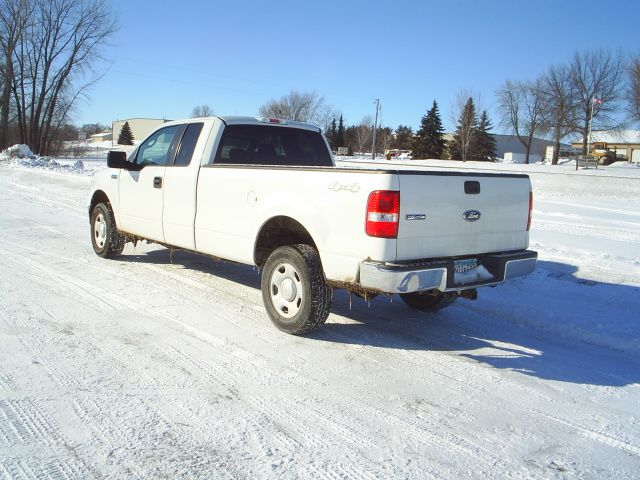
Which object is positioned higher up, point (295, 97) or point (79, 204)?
point (295, 97)

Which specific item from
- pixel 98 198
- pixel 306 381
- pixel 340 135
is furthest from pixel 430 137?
pixel 306 381

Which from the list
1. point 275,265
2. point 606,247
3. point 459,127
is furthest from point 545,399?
point 459,127

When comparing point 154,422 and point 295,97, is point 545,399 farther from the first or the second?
point 295,97

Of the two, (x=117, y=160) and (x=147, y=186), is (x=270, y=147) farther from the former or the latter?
(x=117, y=160)

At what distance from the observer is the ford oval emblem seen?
4.57 meters

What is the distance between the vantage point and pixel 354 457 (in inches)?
120

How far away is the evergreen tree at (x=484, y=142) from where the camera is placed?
62.7 metres

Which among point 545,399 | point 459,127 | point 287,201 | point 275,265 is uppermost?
point 459,127

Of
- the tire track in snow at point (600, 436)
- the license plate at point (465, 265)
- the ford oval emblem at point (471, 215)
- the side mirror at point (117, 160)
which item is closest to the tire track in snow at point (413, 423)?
the tire track in snow at point (600, 436)

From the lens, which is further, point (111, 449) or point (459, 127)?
point (459, 127)

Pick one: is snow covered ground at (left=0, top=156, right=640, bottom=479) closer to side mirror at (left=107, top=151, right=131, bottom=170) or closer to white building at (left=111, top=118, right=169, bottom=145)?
side mirror at (left=107, top=151, right=131, bottom=170)

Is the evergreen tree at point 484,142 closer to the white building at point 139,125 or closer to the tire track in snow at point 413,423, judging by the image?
the white building at point 139,125

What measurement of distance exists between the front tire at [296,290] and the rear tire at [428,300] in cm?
151

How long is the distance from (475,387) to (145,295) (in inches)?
147
